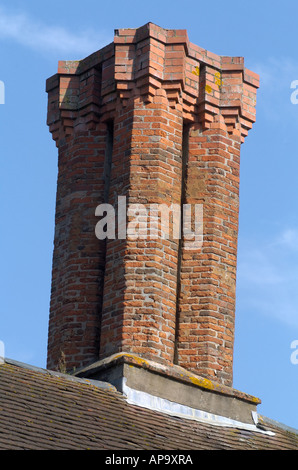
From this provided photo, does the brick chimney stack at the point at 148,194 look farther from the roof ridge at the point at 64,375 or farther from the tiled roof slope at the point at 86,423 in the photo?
the tiled roof slope at the point at 86,423

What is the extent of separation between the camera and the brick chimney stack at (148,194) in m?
12.5

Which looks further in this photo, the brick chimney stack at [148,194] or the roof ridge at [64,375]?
the brick chimney stack at [148,194]

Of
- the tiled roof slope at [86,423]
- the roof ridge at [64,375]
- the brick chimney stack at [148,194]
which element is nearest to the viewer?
the tiled roof slope at [86,423]

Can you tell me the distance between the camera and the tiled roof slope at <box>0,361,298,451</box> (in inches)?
382

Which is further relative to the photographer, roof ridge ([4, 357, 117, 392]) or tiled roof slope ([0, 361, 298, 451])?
roof ridge ([4, 357, 117, 392])

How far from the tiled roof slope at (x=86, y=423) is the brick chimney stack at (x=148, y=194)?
0.79 m

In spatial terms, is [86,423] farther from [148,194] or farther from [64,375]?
[148,194]

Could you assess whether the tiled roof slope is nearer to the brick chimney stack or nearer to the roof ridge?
the roof ridge

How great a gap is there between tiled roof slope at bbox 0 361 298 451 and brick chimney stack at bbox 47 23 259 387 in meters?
0.79

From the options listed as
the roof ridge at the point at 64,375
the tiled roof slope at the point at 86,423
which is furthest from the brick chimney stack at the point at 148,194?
the tiled roof slope at the point at 86,423

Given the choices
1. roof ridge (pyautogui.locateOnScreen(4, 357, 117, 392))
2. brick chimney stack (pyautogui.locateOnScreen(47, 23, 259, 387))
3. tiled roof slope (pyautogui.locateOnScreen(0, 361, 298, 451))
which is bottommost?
tiled roof slope (pyautogui.locateOnScreen(0, 361, 298, 451))

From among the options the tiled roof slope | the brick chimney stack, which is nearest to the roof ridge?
the tiled roof slope

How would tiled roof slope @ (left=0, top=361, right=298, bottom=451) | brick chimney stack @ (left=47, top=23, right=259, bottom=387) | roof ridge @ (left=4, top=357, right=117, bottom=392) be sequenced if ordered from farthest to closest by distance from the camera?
brick chimney stack @ (left=47, top=23, right=259, bottom=387) → roof ridge @ (left=4, top=357, right=117, bottom=392) → tiled roof slope @ (left=0, top=361, right=298, bottom=451)

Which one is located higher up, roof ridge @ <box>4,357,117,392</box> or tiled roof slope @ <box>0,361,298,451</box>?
roof ridge @ <box>4,357,117,392</box>
